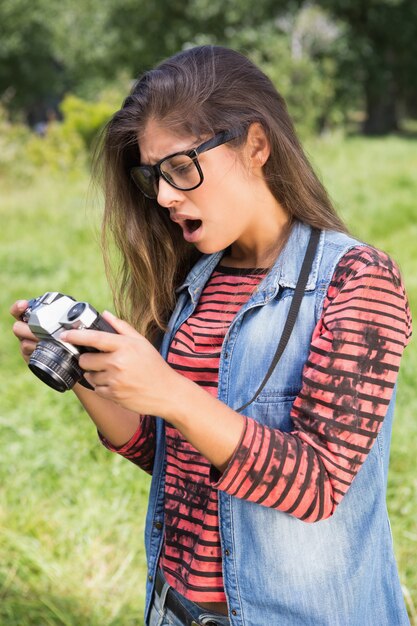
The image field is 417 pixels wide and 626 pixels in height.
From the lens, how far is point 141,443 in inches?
Answer: 64.8

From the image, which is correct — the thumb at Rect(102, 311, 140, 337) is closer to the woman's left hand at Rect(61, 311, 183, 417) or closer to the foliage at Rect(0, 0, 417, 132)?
the woman's left hand at Rect(61, 311, 183, 417)

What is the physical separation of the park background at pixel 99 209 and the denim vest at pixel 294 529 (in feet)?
1.88

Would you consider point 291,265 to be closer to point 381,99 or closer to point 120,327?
point 120,327

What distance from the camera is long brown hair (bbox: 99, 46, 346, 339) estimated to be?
1425 mm

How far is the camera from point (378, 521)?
136cm

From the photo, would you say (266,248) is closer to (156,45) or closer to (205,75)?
(205,75)

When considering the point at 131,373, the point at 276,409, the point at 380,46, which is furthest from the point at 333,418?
the point at 380,46

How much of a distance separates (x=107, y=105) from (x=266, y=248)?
13.2 meters

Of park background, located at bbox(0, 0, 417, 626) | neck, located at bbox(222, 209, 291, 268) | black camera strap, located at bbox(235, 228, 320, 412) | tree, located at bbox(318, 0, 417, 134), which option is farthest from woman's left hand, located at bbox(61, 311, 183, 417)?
tree, located at bbox(318, 0, 417, 134)

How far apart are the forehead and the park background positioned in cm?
43

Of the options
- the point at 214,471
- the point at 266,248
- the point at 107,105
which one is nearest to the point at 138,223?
the point at 266,248

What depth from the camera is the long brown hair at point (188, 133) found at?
142 centimetres

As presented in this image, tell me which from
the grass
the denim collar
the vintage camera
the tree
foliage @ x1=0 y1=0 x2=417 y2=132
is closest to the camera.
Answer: the vintage camera

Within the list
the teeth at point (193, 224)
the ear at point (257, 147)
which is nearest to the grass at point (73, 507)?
the teeth at point (193, 224)
